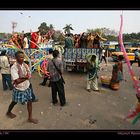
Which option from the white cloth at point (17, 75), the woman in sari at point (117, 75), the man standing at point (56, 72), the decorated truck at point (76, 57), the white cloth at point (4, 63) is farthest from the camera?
the decorated truck at point (76, 57)

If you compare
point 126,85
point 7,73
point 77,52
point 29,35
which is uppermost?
point 29,35

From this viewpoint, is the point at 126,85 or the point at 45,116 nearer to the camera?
the point at 45,116

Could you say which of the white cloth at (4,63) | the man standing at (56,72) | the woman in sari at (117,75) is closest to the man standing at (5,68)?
the white cloth at (4,63)

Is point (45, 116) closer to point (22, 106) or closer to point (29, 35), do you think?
point (22, 106)

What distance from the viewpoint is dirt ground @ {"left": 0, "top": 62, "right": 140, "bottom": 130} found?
4.19 metres

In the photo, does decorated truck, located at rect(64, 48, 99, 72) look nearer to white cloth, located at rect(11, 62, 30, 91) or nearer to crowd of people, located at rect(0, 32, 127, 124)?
crowd of people, located at rect(0, 32, 127, 124)

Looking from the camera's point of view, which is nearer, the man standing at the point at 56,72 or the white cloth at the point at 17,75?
the white cloth at the point at 17,75

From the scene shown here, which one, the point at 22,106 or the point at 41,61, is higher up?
the point at 41,61

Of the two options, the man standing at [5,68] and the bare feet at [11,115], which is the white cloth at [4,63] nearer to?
the man standing at [5,68]

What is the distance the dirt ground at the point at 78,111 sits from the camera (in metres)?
4.19

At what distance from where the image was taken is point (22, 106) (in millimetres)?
5332

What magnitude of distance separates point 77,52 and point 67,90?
109 inches
